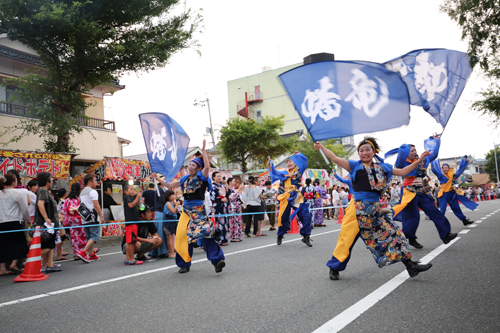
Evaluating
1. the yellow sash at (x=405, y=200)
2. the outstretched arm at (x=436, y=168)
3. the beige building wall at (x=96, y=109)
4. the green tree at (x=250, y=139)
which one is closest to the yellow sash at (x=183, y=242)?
the yellow sash at (x=405, y=200)

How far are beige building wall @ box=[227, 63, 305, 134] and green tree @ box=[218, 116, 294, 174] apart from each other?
19.8 meters

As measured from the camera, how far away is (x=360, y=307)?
3811mm

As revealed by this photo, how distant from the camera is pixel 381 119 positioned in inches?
223

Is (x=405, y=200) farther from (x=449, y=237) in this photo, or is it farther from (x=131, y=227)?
(x=131, y=227)

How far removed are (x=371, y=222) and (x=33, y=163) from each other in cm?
1109

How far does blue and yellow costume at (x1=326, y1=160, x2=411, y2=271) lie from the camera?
4848 millimetres

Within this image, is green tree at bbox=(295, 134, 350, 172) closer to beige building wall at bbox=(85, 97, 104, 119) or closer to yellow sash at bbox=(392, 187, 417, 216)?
beige building wall at bbox=(85, 97, 104, 119)

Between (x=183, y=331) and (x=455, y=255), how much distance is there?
4951 mm

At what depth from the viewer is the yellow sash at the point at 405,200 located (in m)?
7.39

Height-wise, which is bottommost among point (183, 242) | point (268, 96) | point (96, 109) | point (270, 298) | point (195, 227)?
point (270, 298)

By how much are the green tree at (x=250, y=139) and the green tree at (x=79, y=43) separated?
14263 millimetres

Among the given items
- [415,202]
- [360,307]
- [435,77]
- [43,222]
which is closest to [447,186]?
[415,202]

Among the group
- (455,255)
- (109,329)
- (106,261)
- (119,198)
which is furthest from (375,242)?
(119,198)

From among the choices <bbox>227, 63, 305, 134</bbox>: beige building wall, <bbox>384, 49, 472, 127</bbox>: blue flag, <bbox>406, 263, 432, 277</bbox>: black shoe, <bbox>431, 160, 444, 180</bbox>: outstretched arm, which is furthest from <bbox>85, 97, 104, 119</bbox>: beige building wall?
<bbox>227, 63, 305, 134</bbox>: beige building wall
